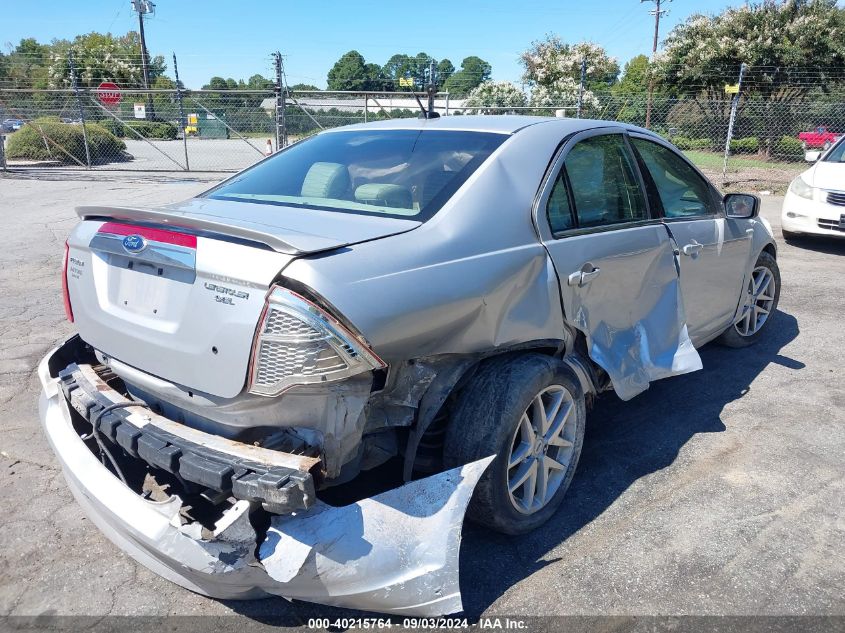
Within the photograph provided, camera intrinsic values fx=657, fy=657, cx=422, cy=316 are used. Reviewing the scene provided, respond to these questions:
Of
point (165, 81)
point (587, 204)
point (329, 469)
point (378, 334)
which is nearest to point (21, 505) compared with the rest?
point (329, 469)

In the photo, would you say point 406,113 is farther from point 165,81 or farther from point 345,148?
point 165,81

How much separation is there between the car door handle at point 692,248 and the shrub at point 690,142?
19274mm

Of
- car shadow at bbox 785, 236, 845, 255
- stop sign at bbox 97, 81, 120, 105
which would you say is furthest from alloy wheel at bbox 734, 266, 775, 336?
stop sign at bbox 97, 81, 120, 105

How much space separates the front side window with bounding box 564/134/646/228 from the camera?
10.4 feet

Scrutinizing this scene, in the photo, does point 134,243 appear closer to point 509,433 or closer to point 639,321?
point 509,433

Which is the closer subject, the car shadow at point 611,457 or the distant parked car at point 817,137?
the car shadow at point 611,457

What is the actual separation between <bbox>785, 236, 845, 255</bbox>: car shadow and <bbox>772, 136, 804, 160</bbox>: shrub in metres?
12.1

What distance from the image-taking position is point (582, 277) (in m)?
2.95

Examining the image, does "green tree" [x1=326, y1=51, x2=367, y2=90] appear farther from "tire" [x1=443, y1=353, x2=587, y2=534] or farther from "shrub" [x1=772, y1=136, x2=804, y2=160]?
"tire" [x1=443, y1=353, x2=587, y2=534]

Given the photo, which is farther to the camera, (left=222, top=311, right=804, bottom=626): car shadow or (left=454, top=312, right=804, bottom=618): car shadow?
(left=454, top=312, right=804, bottom=618): car shadow

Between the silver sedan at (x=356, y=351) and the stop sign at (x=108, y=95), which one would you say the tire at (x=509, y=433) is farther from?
the stop sign at (x=108, y=95)

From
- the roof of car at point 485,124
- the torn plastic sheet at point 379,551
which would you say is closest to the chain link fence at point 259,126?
the roof of car at point 485,124

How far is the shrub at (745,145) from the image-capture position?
67.7 feet

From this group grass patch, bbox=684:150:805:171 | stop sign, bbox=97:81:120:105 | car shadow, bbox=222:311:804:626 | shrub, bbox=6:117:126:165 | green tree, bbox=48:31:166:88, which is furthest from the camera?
green tree, bbox=48:31:166:88
